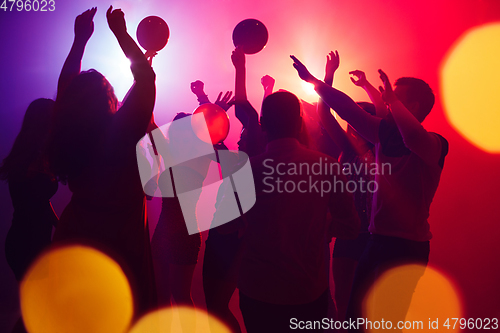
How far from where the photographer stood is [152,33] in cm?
188

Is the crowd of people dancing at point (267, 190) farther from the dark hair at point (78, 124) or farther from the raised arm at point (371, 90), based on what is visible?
the raised arm at point (371, 90)

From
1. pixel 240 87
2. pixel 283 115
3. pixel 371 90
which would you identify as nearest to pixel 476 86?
pixel 371 90

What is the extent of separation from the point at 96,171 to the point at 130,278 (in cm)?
36

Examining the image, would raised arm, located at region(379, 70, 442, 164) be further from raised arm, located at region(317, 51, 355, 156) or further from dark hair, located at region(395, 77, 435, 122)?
raised arm, located at region(317, 51, 355, 156)

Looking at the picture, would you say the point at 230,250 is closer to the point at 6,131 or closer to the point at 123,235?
the point at 123,235

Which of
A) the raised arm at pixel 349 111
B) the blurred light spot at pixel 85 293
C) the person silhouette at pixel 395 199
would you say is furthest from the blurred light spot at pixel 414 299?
the blurred light spot at pixel 85 293

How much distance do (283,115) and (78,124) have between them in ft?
2.18

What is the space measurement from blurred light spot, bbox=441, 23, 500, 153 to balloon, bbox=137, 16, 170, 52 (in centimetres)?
246

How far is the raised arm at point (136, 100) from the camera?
86 centimetres

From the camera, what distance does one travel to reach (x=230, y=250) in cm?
154

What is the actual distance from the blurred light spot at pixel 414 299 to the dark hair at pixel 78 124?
3.83ft

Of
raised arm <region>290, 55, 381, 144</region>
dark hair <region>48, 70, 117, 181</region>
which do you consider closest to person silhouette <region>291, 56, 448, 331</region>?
raised arm <region>290, 55, 381, 144</region>

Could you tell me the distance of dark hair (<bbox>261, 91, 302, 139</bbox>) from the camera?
1021 millimetres

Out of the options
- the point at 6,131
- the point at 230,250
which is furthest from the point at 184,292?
the point at 6,131
